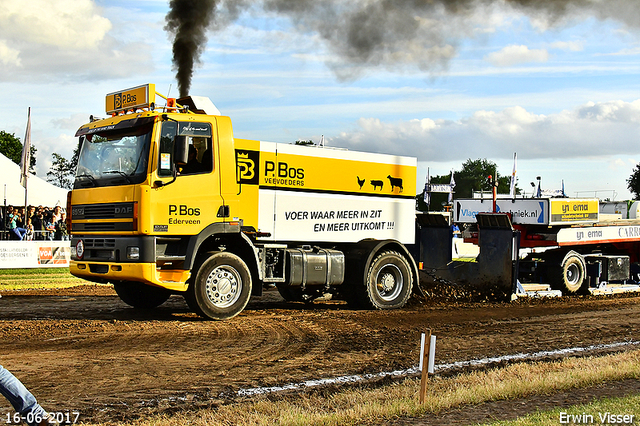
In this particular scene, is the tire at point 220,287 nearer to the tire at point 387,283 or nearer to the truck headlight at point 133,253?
the truck headlight at point 133,253

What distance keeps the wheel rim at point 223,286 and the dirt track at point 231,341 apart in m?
0.41

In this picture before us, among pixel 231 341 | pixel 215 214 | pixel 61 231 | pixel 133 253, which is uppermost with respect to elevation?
pixel 215 214

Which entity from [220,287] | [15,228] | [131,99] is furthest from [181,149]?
[15,228]

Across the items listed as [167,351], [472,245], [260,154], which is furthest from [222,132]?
[472,245]

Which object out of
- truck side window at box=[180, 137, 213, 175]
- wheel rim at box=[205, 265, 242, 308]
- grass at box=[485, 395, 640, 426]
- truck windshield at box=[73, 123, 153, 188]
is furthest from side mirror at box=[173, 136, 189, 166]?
grass at box=[485, 395, 640, 426]

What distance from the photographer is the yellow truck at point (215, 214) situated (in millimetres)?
10070

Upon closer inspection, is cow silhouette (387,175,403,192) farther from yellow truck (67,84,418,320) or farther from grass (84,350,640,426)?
grass (84,350,640,426)

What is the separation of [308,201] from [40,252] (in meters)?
11.4

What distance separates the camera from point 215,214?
419 inches

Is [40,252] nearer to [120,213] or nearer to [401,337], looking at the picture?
[120,213]

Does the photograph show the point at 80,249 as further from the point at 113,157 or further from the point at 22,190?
the point at 22,190

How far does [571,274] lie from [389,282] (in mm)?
5381

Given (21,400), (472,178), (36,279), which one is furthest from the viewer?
(472,178)

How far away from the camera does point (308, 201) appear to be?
39.5 ft
